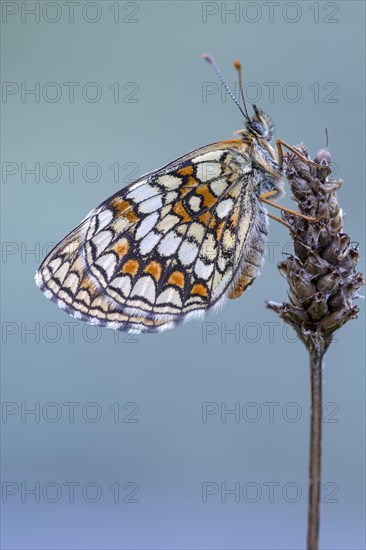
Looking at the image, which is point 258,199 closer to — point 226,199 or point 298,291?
point 226,199

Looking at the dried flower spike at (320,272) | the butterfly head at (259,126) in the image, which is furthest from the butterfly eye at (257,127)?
the dried flower spike at (320,272)

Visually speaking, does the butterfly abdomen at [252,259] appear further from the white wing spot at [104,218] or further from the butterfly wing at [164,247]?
the white wing spot at [104,218]

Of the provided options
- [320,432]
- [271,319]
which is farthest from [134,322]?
[271,319]

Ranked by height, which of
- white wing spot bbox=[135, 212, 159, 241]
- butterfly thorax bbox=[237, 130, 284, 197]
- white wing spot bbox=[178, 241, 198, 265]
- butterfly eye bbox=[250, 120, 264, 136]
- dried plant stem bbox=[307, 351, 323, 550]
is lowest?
dried plant stem bbox=[307, 351, 323, 550]

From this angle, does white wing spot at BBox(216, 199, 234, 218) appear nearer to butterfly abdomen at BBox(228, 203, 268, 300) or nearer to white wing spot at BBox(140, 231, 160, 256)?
butterfly abdomen at BBox(228, 203, 268, 300)

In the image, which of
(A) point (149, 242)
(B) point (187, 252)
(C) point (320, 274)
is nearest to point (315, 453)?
(C) point (320, 274)

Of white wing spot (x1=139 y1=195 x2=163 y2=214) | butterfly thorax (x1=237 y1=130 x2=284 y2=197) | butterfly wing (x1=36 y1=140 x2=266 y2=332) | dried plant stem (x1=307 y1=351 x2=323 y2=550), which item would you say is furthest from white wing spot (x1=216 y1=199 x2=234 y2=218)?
dried plant stem (x1=307 y1=351 x2=323 y2=550)
